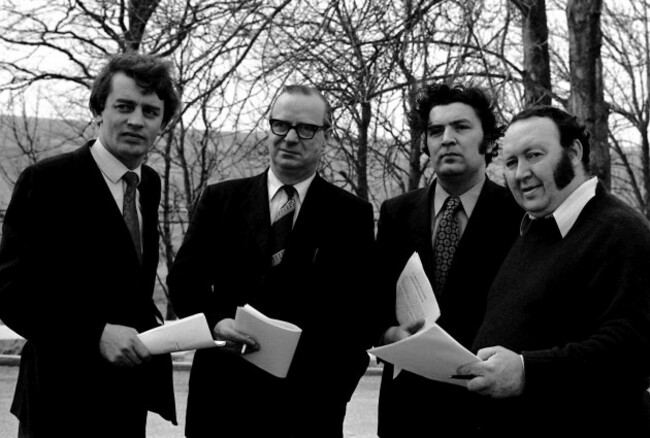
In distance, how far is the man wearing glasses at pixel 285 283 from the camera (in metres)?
3.62

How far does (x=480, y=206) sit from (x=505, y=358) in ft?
3.43

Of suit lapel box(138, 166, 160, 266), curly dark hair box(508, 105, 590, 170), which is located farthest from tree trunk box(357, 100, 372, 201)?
curly dark hair box(508, 105, 590, 170)

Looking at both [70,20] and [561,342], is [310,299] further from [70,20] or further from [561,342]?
[70,20]

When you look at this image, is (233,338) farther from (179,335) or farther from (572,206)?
(572,206)

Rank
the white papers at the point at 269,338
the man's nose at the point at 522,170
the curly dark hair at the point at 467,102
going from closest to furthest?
the man's nose at the point at 522,170 < the white papers at the point at 269,338 < the curly dark hair at the point at 467,102

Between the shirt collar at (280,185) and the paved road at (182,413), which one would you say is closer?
the shirt collar at (280,185)

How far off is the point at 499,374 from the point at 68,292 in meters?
1.53

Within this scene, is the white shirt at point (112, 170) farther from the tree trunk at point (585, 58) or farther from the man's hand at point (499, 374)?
the tree trunk at point (585, 58)

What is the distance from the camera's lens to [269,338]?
11.0 feet

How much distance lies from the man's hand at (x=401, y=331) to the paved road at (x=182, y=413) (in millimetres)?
3963

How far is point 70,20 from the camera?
13.3 meters

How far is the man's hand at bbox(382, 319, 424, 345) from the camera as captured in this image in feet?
11.6

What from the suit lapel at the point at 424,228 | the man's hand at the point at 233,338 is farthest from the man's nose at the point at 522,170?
the man's hand at the point at 233,338

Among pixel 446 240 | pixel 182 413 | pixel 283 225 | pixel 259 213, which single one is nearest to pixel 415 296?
pixel 446 240
